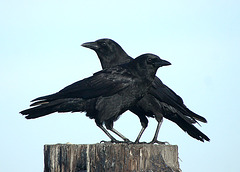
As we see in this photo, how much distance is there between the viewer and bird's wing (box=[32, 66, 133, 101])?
20.3ft

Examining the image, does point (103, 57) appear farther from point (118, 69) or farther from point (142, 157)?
point (142, 157)

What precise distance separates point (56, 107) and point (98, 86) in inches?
28.2

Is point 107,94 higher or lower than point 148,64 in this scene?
lower

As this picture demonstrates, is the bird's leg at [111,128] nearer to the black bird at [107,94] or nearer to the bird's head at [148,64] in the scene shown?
the black bird at [107,94]

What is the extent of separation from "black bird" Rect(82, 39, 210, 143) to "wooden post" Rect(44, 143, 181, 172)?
2836 mm

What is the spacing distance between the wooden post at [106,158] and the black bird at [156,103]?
2.84m

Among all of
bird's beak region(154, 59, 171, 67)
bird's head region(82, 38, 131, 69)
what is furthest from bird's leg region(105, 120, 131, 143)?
bird's head region(82, 38, 131, 69)

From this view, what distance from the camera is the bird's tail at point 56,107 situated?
20.1ft

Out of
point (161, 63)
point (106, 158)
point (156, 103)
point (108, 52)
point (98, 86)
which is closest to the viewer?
point (106, 158)

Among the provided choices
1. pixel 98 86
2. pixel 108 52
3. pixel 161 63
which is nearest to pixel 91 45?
pixel 108 52

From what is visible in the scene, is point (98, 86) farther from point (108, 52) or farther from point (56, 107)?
point (108, 52)

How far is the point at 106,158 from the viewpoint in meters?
3.93

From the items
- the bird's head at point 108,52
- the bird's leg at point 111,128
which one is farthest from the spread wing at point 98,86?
the bird's head at point 108,52

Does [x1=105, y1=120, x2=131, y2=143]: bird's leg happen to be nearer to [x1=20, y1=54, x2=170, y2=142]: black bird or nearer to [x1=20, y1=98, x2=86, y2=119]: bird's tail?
[x1=20, y1=54, x2=170, y2=142]: black bird
